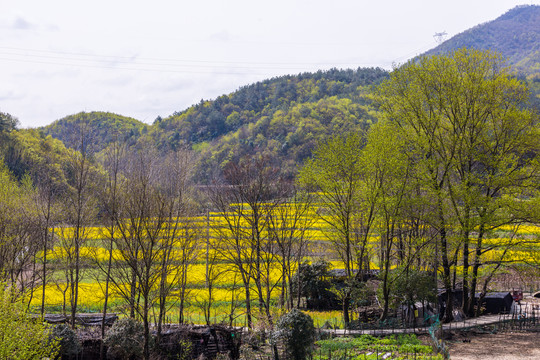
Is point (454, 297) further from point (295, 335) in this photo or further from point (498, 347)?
point (295, 335)

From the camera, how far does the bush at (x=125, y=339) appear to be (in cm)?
1817

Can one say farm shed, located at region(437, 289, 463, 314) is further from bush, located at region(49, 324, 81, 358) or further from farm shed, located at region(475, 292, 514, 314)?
bush, located at region(49, 324, 81, 358)

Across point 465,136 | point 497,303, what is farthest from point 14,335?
point 497,303

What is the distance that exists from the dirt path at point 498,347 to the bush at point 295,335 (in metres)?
5.50

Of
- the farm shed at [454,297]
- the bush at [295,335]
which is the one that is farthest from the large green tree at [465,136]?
the bush at [295,335]

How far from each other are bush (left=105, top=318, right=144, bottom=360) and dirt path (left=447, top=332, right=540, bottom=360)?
12.6 m

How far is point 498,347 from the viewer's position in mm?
18234

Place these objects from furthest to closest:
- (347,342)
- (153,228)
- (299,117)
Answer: (299,117) → (347,342) → (153,228)

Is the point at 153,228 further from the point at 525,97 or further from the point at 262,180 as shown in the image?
the point at 525,97

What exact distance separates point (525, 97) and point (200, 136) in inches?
4248

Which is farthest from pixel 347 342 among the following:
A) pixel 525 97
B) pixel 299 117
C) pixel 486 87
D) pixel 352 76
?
pixel 352 76

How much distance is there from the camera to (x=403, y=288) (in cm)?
2248

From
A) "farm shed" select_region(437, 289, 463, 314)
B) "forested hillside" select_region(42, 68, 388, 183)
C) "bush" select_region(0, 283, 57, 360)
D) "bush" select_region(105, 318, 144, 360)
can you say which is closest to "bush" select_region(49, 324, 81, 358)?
"bush" select_region(105, 318, 144, 360)

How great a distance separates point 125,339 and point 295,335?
734 cm
